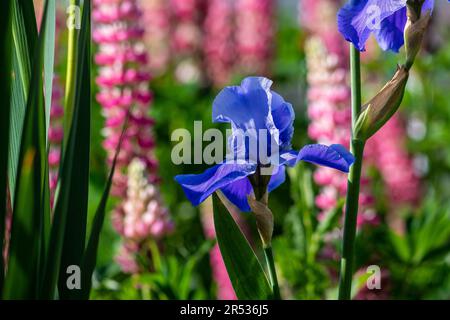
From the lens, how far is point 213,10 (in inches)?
102

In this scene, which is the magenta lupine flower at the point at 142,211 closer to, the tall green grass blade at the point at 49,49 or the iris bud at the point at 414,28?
the tall green grass blade at the point at 49,49

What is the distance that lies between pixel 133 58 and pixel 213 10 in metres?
1.12

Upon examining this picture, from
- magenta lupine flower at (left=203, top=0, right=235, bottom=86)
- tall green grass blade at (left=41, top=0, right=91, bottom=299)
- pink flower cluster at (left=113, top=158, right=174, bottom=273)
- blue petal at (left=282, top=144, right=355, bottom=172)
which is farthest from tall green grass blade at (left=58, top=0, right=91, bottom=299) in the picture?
magenta lupine flower at (left=203, top=0, right=235, bottom=86)

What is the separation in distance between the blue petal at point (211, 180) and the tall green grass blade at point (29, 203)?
0.14 m

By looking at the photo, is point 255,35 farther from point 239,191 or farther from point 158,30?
point 239,191

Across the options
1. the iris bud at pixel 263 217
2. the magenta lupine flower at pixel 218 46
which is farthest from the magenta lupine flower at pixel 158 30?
the iris bud at pixel 263 217

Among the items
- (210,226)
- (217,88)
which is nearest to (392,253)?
(210,226)

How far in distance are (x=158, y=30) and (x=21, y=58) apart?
1.96 meters

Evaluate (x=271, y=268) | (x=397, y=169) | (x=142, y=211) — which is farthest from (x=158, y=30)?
(x=271, y=268)

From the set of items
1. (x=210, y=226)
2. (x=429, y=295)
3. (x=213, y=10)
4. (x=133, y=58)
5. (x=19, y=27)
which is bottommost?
(x=429, y=295)

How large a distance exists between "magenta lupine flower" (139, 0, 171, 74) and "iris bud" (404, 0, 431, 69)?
6.25 feet

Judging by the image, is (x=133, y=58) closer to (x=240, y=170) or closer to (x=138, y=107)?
(x=138, y=107)

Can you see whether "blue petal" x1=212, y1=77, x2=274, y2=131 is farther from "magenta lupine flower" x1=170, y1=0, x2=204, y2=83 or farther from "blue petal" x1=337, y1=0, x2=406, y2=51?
"magenta lupine flower" x1=170, y1=0, x2=204, y2=83

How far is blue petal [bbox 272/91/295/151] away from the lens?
87 centimetres
